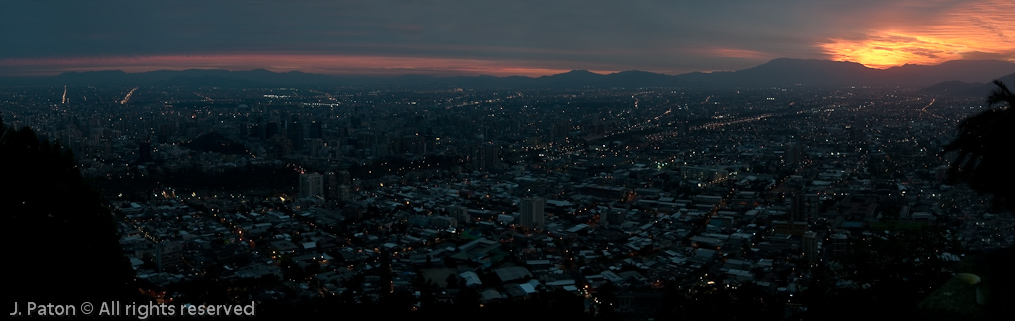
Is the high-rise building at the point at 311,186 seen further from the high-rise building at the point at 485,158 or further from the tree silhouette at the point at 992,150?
the tree silhouette at the point at 992,150

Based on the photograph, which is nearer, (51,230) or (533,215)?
(51,230)

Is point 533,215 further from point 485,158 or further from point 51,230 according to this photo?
point 51,230

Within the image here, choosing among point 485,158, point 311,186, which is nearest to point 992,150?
point 311,186

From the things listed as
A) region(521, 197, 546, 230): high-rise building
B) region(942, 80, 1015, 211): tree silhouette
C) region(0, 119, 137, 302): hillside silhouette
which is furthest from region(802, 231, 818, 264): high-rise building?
region(0, 119, 137, 302): hillside silhouette

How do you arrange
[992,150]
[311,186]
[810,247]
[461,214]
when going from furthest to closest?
[311,186] < [461,214] < [810,247] < [992,150]

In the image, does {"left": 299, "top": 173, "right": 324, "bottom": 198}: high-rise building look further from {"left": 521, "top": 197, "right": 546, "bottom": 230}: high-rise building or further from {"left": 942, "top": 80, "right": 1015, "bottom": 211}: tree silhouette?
{"left": 942, "top": 80, "right": 1015, "bottom": 211}: tree silhouette

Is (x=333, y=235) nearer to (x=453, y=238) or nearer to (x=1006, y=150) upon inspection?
(x=453, y=238)

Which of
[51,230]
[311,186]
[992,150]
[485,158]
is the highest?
[992,150]
